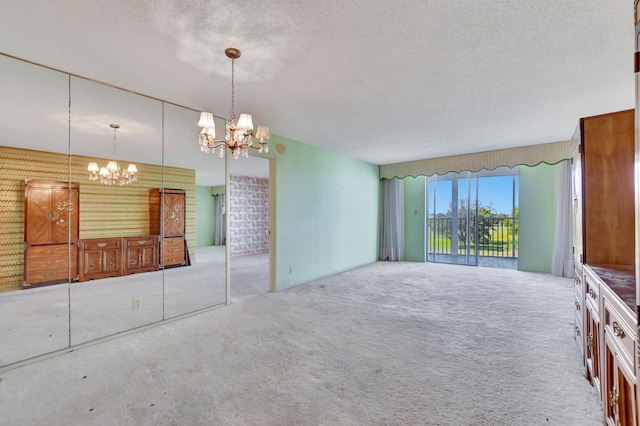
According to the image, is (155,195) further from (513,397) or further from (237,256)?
(237,256)

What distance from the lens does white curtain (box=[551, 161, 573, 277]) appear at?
5.23 meters

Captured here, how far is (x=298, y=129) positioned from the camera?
14.0 feet

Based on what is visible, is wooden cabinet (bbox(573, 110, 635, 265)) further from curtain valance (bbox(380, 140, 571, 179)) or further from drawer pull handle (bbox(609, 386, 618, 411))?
Answer: curtain valance (bbox(380, 140, 571, 179))

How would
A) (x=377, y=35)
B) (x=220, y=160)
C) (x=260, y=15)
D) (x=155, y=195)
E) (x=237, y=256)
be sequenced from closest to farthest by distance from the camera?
(x=260, y=15)
(x=377, y=35)
(x=155, y=195)
(x=220, y=160)
(x=237, y=256)

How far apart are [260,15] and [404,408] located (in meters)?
2.74

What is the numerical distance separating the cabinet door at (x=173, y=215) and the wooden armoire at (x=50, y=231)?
0.87 metres

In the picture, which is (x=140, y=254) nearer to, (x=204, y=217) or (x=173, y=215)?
(x=173, y=215)

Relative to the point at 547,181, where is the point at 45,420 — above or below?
below

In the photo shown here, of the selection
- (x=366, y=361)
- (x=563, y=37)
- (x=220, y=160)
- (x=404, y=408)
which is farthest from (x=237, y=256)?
(x=563, y=37)

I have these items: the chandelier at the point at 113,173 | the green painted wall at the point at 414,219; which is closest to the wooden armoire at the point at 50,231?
the chandelier at the point at 113,173

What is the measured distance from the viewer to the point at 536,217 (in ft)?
18.8

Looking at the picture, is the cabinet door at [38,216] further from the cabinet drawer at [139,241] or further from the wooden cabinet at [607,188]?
the wooden cabinet at [607,188]

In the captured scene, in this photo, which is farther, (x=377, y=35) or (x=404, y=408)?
(x=377, y=35)

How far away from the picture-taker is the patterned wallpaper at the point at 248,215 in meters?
8.00
